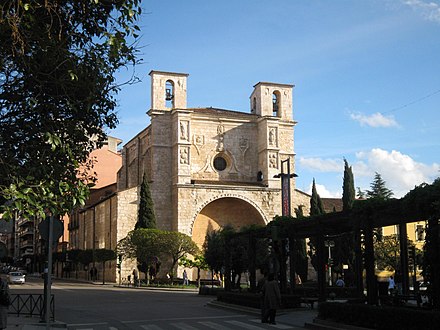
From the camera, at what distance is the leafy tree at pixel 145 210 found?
52250mm

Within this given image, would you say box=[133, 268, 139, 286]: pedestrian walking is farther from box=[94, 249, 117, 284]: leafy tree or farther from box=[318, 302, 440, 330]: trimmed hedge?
box=[318, 302, 440, 330]: trimmed hedge

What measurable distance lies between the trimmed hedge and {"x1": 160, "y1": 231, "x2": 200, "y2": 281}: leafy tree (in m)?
32.5

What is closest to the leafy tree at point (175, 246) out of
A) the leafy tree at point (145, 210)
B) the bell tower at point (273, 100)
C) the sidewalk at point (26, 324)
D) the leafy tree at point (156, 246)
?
the leafy tree at point (156, 246)

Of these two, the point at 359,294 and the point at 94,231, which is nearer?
the point at 359,294

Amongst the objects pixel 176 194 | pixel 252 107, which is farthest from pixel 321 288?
pixel 252 107

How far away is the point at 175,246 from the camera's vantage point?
47469 mm

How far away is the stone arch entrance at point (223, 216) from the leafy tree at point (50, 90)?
4779cm


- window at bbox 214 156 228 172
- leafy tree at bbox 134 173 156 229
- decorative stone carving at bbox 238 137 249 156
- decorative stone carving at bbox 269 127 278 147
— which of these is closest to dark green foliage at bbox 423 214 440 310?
leafy tree at bbox 134 173 156 229

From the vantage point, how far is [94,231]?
65.2m

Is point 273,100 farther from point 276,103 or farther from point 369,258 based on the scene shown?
point 369,258

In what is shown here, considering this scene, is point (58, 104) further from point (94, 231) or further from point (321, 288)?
point (94, 231)

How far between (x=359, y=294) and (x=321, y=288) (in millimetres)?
1333

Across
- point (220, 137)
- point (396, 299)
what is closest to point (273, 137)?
point (220, 137)

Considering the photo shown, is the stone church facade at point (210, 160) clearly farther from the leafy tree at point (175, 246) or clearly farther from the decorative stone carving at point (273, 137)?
the leafy tree at point (175, 246)
